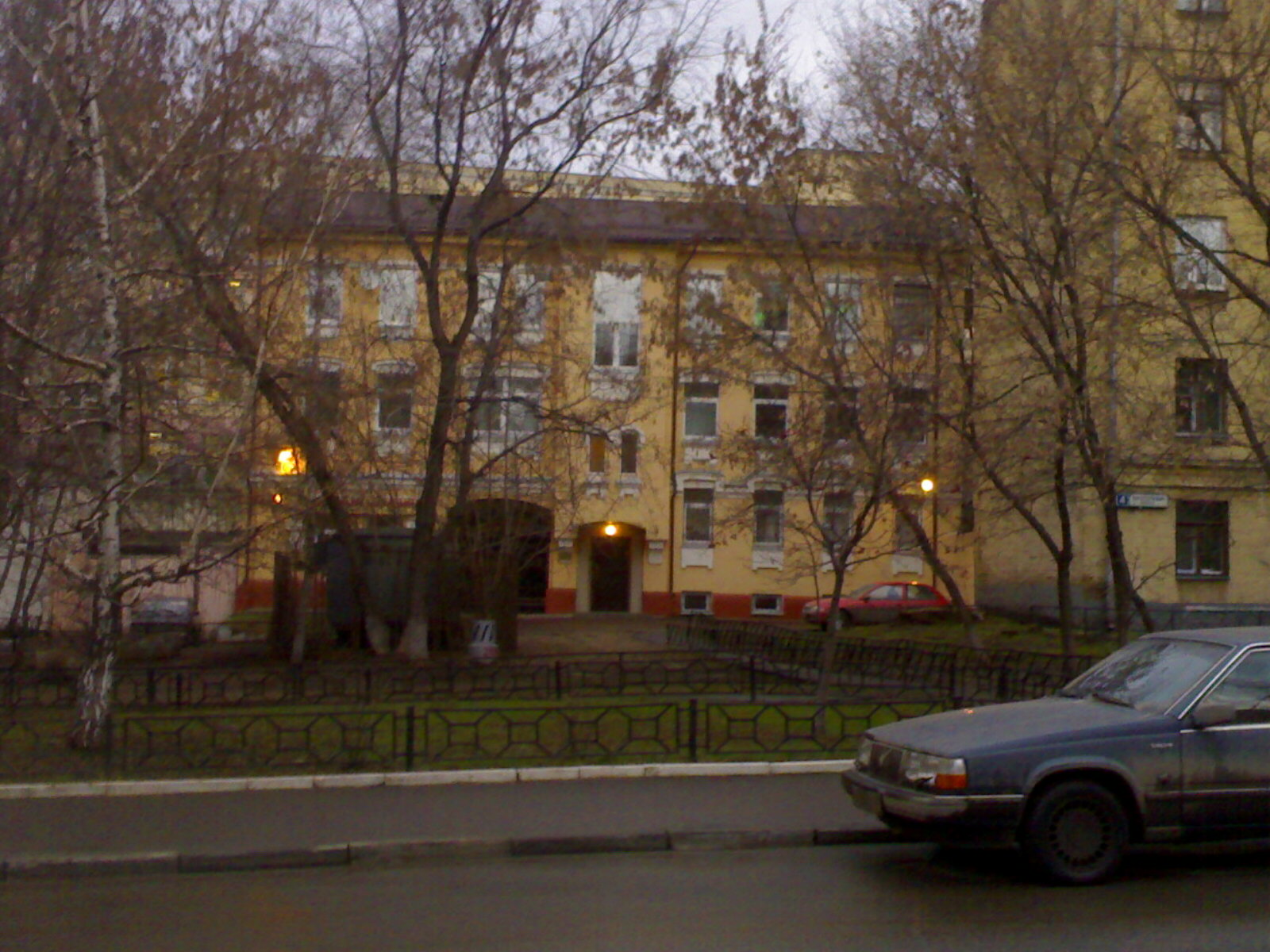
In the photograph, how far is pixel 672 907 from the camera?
7973 mm

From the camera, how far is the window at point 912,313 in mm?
19297

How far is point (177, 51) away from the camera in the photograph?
15438mm

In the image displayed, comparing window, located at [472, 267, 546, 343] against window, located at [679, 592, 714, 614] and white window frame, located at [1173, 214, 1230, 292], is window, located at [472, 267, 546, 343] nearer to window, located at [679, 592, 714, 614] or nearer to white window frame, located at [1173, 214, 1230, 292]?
white window frame, located at [1173, 214, 1230, 292]

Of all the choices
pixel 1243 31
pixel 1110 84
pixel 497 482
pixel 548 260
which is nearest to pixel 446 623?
pixel 497 482

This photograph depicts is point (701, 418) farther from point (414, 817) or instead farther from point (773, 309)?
point (414, 817)

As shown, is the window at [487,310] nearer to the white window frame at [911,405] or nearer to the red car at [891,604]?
the white window frame at [911,405]

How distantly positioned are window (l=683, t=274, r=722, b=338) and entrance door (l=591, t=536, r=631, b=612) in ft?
62.3

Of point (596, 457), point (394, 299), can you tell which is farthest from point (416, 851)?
point (596, 457)

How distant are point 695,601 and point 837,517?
20275mm

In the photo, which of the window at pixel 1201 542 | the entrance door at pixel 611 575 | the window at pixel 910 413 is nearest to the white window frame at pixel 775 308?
the window at pixel 910 413

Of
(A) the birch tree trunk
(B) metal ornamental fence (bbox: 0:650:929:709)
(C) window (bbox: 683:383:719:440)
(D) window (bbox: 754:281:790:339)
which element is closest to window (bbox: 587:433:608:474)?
(C) window (bbox: 683:383:719:440)

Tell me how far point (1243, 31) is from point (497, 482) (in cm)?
1747

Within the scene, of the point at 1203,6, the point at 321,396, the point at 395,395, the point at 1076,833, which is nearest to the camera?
the point at 1076,833

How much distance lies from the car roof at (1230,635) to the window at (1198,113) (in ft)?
37.1
